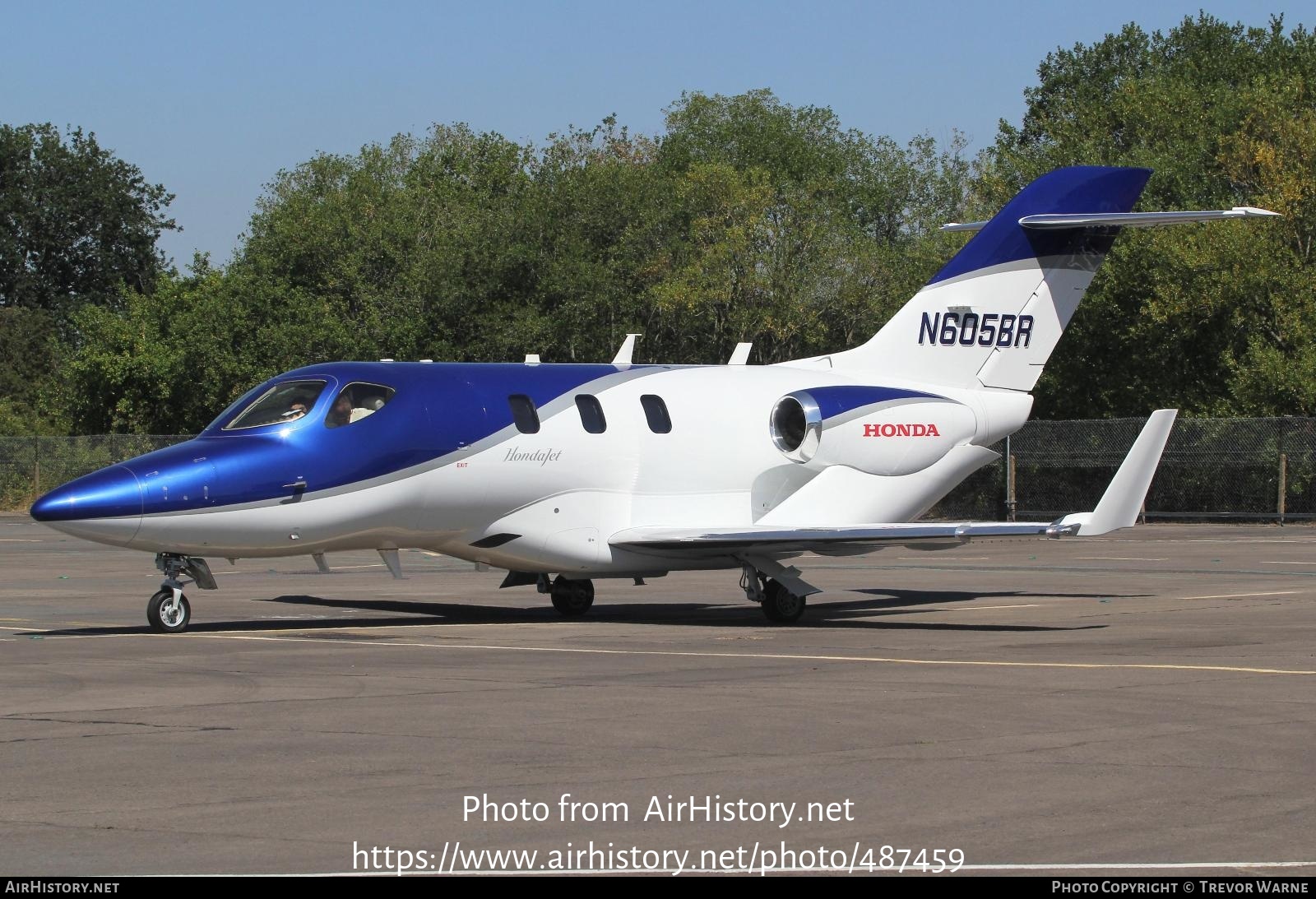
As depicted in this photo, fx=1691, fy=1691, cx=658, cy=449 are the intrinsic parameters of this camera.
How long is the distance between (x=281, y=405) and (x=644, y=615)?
542 centimetres

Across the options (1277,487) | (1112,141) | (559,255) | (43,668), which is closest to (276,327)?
(559,255)

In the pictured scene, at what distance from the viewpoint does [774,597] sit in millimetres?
19438

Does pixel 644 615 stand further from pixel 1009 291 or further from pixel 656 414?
Result: pixel 1009 291

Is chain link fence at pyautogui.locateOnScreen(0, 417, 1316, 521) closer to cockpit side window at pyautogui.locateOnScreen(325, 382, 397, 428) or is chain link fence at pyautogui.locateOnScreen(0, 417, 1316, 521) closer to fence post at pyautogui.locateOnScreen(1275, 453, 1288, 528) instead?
fence post at pyautogui.locateOnScreen(1275, 453, 1288, 528)

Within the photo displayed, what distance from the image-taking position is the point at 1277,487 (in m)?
42.6

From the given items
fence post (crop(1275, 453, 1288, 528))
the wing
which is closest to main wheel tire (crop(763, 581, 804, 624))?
the wing

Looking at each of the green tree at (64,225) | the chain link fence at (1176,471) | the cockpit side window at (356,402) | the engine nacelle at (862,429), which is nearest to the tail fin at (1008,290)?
the engine nacelle at (862,429)

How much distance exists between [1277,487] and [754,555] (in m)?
27.3

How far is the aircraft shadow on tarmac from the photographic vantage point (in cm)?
1847

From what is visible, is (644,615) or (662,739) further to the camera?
(644,615)

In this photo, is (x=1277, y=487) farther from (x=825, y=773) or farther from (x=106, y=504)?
(x=825, y=773)

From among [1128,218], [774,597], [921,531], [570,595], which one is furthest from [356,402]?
[1128,218]

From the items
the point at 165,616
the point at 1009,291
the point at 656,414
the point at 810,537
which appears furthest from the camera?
the point at 1009,291

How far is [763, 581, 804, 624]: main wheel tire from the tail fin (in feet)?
13.2
